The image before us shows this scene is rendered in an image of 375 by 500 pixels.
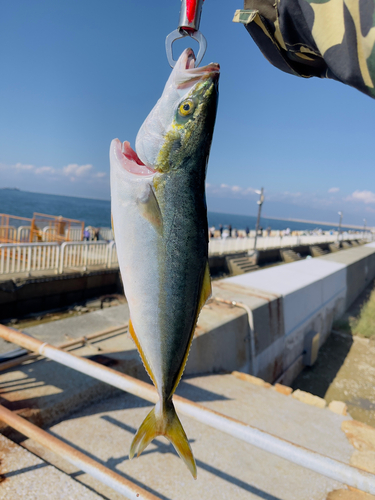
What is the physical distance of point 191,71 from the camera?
1.30 meters

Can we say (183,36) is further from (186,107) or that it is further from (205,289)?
(205,289)

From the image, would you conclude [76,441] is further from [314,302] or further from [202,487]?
[314,302]

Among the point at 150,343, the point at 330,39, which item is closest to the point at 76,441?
the point at 150,343

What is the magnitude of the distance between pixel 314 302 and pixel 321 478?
28.2 feet

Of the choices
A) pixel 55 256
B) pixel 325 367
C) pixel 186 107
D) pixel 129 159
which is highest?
pixel 186 107

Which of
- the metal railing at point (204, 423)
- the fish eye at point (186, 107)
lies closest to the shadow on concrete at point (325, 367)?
the metal railing at point (204, 423)

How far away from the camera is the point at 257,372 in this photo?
7965 millimetres

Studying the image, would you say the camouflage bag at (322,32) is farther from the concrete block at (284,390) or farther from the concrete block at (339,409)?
the concrete block at (339,409)

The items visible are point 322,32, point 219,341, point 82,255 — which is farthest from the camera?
point 82,255

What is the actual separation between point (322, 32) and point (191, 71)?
1.64 ft

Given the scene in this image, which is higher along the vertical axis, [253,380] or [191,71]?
[191,71]

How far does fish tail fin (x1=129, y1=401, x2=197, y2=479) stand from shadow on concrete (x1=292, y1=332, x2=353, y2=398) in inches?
362

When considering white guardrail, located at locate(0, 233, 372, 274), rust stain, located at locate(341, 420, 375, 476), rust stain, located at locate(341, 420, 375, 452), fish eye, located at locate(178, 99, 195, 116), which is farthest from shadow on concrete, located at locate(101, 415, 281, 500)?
white guardrail, located at locate(0, 233, 372, 274)

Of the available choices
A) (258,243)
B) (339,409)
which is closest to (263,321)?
(339,409)
